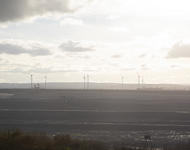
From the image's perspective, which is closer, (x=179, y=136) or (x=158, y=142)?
(x=158, y=142)

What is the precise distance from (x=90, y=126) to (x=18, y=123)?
394 inches

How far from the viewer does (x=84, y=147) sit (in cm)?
2586

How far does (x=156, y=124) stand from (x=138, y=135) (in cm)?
980

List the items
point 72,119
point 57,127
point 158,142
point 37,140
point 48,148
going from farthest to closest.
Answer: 1. point 72,119
2. point 57,127
3. point 158,142
4. point 37,140
5. point 48,148

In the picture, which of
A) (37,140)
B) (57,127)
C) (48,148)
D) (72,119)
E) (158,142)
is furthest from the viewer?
(72,119)

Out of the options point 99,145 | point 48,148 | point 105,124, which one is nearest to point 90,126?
point 105,124

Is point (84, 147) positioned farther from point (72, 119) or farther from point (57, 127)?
point (72, 119)

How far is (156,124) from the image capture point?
49531 mm

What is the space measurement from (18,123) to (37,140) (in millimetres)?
23773

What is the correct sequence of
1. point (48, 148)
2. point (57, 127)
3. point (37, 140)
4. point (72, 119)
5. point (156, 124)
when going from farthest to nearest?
point (72, 119) < point (156, 124) < point (57, 127) < point (37, 140) < point (48, 148)

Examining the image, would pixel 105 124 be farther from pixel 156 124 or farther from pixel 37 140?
pixel 37 140

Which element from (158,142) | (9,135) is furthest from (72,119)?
(9,135)

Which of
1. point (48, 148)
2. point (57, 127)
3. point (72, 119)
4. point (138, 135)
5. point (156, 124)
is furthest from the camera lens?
point (72, 119)

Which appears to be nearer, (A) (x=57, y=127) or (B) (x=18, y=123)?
(A) (x=57, y=127)
